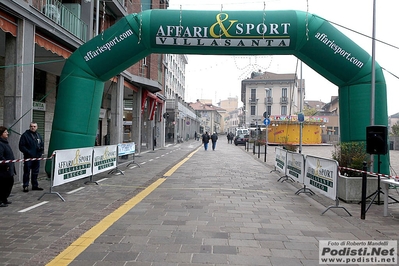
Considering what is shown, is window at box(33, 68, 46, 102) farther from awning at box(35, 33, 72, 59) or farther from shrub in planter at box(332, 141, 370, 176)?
shrub in planter at box(332, 141, 370, 176)

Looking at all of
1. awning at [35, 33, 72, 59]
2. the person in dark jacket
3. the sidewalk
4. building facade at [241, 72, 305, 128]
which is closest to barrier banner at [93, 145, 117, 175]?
the sidewalk

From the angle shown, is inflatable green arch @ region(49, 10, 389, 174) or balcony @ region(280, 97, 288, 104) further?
balcony @ region(280, 97, 288, 104)

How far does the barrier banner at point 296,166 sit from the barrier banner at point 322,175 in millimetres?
364

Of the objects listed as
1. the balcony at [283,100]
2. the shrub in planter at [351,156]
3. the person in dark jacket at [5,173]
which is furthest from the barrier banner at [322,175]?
the balcony at [283,100]

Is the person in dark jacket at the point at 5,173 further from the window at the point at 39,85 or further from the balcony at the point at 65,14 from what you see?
the window at the point at 39,85

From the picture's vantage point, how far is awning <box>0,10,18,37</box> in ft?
27.3

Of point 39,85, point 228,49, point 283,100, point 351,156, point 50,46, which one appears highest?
point 283,100

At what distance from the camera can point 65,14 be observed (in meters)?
12.5

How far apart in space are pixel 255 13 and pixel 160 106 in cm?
2217

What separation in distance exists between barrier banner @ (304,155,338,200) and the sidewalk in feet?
1.30

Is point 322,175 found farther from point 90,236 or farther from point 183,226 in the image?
point 90,236

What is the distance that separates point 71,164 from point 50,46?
4793 millimetres

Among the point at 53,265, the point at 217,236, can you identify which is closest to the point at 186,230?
the point at 217,236

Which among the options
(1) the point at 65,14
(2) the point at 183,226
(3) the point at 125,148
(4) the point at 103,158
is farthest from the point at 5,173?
(1) the point at 65,14
